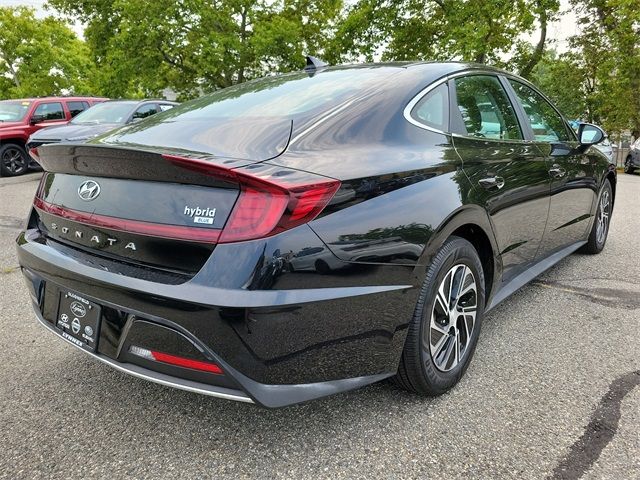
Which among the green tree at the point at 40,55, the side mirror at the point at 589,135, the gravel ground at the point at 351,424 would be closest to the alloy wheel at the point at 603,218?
the side mirror at the point at 589,135

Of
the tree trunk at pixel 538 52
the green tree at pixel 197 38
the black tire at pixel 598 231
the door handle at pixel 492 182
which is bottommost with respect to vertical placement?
the black tire at pixel 598 231

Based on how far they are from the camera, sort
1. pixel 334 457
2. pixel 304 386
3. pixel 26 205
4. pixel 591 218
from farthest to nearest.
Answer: pixel 26 205 → pixel 591 218 → pixel 334 457 → pixel 304 386

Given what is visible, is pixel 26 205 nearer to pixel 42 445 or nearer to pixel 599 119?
pixel 42 445

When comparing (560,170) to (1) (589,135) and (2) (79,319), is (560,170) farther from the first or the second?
(2) (79,319)

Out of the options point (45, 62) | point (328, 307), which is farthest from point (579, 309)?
point (45, 62)

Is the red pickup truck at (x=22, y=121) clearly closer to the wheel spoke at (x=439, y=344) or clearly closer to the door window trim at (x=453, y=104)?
the door window trim at (x=453, y=104)

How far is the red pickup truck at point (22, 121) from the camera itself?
421 inches

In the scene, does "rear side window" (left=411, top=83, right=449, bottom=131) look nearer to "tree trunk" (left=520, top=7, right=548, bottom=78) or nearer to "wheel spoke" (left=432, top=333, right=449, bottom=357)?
"wheel spoke" (left=432, top=333, right=449, bottom=357)

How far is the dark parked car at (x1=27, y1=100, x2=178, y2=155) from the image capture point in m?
8.66

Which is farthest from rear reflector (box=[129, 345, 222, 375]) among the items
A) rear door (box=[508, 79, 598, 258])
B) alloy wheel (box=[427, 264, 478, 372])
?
rear door (box=[508, 79, 598, 258])

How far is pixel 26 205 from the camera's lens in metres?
7.39

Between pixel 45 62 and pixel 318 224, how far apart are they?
3088cm

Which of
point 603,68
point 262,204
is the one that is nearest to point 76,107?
point 262,204

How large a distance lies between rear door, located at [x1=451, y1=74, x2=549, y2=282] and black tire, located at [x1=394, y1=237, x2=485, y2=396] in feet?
0.85
